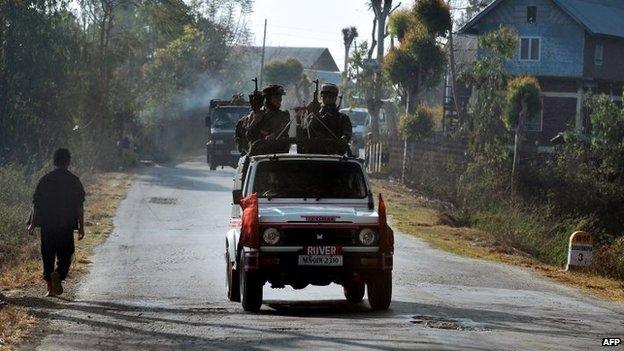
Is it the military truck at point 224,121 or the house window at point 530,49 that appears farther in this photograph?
the house window at point 530,49

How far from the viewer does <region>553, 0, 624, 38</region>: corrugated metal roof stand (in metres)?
67.4

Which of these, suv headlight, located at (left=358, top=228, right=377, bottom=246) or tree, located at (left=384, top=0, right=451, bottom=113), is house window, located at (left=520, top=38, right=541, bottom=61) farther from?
suv headlight, located at (left=358, top=228, right=377, bottom=246)

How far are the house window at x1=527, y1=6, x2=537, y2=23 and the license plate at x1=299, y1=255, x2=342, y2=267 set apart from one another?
56282 millimetres

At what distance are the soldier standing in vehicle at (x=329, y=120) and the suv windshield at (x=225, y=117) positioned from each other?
29.9m

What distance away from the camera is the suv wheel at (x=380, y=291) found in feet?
50.9

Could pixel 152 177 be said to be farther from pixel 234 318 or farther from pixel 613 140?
pixel 234 318

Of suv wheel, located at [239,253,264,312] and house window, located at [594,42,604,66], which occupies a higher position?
house window, located at [594,42,604,66]

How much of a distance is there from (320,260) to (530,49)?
5604 cm

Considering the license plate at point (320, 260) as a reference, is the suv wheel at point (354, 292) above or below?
below

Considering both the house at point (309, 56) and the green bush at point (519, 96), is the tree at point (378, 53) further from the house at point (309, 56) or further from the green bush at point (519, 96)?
the house at point (309, 56)

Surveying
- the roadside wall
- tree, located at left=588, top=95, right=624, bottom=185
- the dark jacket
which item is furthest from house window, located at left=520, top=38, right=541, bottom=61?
the dark jacket

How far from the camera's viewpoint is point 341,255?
1515cm

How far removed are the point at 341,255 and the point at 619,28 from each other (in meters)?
57.8

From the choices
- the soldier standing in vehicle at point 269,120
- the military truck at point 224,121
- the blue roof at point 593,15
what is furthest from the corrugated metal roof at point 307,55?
the soldier standing in vehicle at point 269,120
